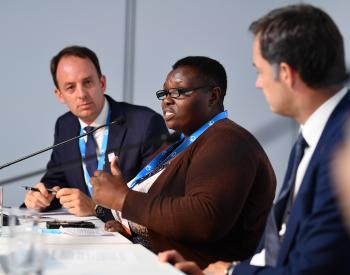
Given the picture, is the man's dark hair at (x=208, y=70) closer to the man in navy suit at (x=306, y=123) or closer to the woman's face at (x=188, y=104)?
the woman's face at (x=188, y=104)

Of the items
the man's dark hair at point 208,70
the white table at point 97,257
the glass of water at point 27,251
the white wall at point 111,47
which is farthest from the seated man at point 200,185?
the white wall at point 111,47

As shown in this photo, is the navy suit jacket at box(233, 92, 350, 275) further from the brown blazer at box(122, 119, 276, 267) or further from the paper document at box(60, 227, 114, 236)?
the paper document at box(60, 227, 114, 236)

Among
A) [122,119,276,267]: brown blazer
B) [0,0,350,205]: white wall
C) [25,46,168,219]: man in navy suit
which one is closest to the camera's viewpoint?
[122,119,276,267]: brown blazer

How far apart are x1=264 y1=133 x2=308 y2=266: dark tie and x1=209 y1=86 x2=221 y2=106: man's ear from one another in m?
0.73

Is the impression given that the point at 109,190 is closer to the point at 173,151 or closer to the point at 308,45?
the point at 173,151

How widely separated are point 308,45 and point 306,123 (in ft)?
0.60

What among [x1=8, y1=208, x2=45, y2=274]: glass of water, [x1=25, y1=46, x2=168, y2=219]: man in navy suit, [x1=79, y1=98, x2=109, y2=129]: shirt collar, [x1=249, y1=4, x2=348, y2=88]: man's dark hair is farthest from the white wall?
[x1=8, y1=208, x2=45, y2=274]: glass of water

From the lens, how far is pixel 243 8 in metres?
4.56

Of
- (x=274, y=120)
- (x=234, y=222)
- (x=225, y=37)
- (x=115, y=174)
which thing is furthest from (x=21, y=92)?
(x=234, y=222)

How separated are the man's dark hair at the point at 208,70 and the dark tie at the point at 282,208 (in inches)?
30.3

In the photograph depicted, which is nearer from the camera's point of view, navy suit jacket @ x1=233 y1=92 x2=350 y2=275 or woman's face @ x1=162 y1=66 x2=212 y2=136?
navy suit jacket @ x1=233 y1=92 x2=350 y2=275

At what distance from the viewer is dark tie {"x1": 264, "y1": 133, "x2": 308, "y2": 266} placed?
1.38 metres

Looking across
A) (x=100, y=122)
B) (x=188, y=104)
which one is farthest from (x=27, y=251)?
(x=100, y=122)

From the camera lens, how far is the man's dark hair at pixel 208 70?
215cm
